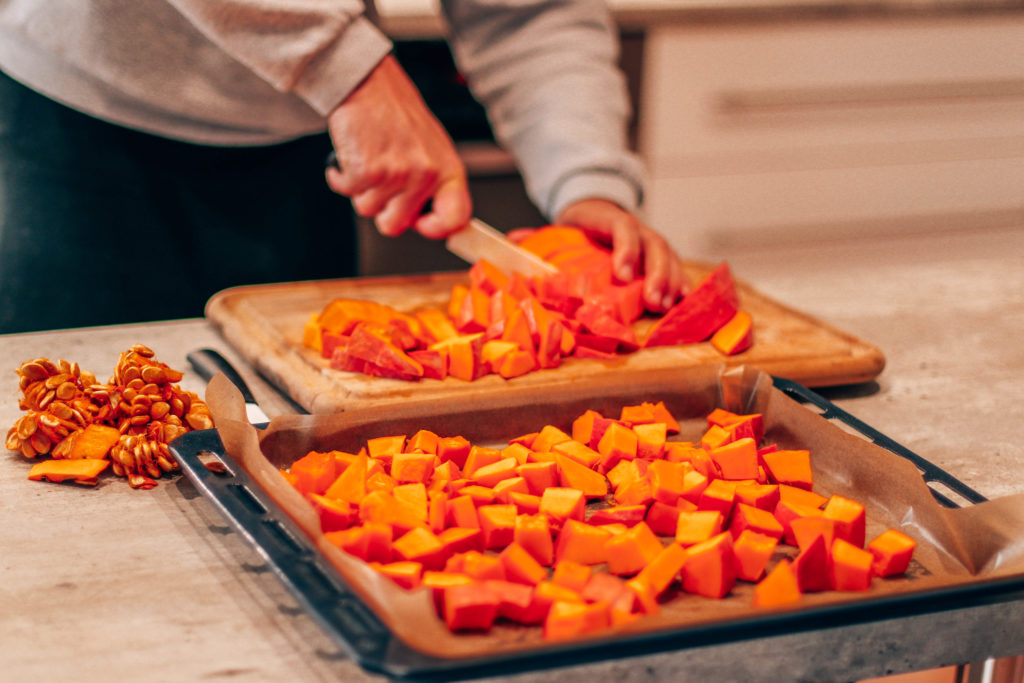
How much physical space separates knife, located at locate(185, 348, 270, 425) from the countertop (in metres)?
0.02

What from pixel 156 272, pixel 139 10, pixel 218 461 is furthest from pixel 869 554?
pixel 156 272

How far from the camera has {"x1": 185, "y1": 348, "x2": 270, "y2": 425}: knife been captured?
1166 mm

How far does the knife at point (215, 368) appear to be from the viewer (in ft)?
3.83

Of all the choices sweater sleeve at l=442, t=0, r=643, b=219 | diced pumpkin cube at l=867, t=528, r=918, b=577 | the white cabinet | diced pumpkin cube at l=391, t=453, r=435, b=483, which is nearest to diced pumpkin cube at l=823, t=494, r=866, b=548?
diced pumpkin cube at l=867, t=528, r=918, b=577

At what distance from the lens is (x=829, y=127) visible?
345 cm

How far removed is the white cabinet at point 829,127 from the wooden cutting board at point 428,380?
1.64 meters

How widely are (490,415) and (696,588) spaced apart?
36cm

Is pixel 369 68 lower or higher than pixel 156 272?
higher

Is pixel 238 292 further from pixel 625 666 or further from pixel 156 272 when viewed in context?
pixel 625 666

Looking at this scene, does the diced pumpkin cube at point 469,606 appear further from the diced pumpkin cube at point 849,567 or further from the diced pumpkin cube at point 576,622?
the diced pumpkin cube at point 849,567

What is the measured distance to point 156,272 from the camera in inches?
70.7

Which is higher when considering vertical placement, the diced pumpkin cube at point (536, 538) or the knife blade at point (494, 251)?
the knife blade at point (494, 251)

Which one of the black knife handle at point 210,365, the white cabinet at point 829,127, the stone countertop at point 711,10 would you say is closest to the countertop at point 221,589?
the black knife handle at point 210,365

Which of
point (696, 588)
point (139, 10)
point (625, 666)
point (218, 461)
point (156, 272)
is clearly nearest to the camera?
point (625, 666)
